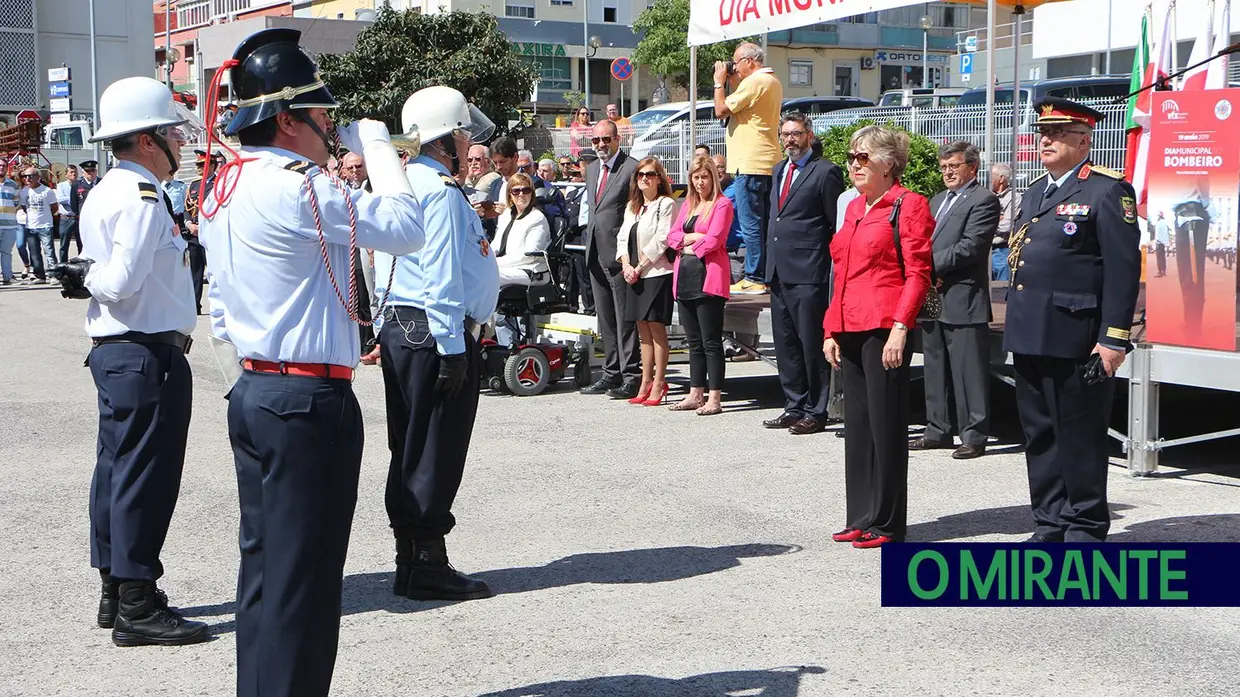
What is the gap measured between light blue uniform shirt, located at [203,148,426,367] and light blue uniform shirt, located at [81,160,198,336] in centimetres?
144

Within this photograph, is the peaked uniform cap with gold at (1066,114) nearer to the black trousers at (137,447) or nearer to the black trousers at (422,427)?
the black trousers at (422,427)

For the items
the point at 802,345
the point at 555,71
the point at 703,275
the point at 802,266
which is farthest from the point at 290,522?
the point at 555,71

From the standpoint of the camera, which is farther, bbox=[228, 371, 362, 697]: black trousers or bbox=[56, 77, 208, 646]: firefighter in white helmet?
bbox=[56, 77, 208, 646]: firefighter in white helmet

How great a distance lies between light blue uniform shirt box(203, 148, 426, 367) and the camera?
3.87 meters

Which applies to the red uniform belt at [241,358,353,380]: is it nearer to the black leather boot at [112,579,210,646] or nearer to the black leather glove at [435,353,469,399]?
the black leather glove at [435,353,469,399]

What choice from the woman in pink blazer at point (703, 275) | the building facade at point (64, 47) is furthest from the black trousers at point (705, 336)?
the building facade at point (64, 47)

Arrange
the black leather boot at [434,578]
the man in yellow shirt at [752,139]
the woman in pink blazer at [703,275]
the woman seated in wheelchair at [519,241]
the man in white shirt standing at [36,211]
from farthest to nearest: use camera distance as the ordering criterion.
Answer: the man in white shirt standing at [36,211] → the woman seated in wheelchair at [519,241] → the man in yellow shirt at [752,139] → the woman in pink blazer at [703,275] → the black leather boot at [434,578]

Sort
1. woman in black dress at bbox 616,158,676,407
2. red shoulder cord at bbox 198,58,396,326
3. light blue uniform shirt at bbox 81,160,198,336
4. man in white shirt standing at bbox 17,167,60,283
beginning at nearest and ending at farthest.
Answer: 1. red shoulder cord at bbox 198,58,396,326
2. light blue uniform shirt at bbox 81,160,198,336
3. woman in black dress at bbox 616,158,676,407
4. man in white shirt standing at bbox 17,167,60,283

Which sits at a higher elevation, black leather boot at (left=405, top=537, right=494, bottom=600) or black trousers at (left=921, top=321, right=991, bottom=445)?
black trousers at (left=921, top=321, right=991, bottom=445)

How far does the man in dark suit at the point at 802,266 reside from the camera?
972cm

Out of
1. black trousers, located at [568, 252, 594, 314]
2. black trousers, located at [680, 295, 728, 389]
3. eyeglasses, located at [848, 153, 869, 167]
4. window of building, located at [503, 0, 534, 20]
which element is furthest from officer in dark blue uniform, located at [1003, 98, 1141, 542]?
window of building, located at [503, 0, 534, 20]

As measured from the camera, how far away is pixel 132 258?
17.4 feet

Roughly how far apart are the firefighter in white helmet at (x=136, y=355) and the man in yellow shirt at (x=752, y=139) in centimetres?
Answer: 649

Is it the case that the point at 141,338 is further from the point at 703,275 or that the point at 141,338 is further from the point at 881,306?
the point at 703,275
